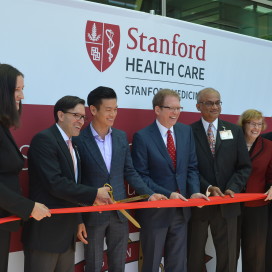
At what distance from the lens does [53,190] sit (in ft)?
8.09

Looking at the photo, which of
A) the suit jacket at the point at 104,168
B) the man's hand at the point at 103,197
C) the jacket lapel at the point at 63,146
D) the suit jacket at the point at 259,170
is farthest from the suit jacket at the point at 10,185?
the suit jacket at the point at 259,170

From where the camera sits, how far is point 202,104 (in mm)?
3381

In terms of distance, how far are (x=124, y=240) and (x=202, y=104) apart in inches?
48.2

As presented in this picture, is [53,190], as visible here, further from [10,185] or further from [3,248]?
[3,248]

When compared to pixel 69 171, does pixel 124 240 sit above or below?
below

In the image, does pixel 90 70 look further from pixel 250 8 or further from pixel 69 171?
pixel 250 8

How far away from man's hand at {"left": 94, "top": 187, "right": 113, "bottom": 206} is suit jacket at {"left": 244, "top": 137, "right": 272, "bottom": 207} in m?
1.35

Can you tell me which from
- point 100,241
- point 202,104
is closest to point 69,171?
point 100,241

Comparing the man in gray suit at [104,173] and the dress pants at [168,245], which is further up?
the man in gray suit at [104,173]

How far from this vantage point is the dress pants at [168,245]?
3.06m

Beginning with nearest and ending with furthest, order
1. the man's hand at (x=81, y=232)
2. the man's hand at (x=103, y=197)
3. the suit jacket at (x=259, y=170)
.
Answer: the man's hand at (x=103, y=197) < the man's hand at (x=81, y=232) < the suit jacket at (x=259, y=170)

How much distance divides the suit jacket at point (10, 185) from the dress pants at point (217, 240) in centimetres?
149

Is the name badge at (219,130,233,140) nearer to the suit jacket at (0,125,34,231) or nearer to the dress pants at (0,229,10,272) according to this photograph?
the suit jacket at (0,125,34,231)

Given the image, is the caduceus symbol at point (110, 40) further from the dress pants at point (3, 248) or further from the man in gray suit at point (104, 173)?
the dress pants at point (3, 248)
